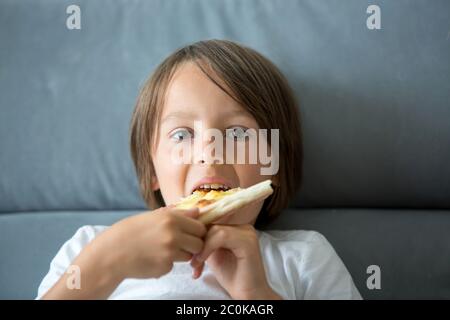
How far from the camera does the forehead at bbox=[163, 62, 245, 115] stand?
1.08 m

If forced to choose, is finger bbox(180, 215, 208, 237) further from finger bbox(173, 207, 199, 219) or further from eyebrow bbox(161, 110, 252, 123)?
eyebrow bbox(161, 110, 252, 123)

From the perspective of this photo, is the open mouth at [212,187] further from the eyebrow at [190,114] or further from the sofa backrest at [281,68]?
the sofa backrest at [281,68]

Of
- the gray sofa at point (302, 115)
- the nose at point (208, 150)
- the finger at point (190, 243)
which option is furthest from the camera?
the gray sofa at point (302, 115)

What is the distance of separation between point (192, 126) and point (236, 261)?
0.93ft

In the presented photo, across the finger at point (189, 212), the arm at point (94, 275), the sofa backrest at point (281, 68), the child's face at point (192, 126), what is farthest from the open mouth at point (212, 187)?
the sofa backrest at point (281, 68)

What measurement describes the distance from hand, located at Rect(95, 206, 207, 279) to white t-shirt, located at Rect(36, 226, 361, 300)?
0.48 ft

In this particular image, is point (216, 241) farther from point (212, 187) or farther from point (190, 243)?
point (212, 187)

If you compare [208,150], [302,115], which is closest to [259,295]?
[208,150]

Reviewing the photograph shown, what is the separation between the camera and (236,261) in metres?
0.98

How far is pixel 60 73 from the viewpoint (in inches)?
54.9

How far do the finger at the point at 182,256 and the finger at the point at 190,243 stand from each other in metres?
0.02

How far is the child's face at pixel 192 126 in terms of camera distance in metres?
1.06
